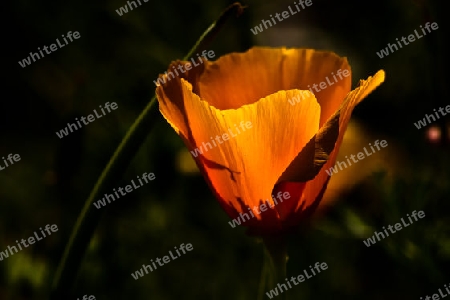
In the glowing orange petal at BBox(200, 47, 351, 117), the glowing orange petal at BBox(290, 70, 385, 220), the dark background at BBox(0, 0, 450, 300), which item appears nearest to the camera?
the glowing orange petal at BBox(290, 70, 385, 220)

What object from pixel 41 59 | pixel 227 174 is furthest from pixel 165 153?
pixel 227 174

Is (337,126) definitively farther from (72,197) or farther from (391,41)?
(391,41)

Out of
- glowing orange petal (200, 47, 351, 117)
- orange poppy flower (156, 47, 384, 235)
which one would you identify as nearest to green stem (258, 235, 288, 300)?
orange poppy flower (156, 47, 384, 235)

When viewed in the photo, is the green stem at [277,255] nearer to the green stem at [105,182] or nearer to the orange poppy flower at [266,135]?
the orange poppy flower at [266,135]

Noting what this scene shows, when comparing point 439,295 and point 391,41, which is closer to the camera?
point 439,295

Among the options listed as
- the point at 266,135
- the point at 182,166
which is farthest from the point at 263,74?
the point at 182,166

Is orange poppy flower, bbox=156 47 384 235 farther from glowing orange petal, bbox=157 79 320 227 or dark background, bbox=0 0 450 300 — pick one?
dark background, bbox=0 0 450 300

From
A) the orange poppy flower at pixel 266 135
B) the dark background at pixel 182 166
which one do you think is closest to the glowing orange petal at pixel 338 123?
the orange poppy flower at pixel 266 135
